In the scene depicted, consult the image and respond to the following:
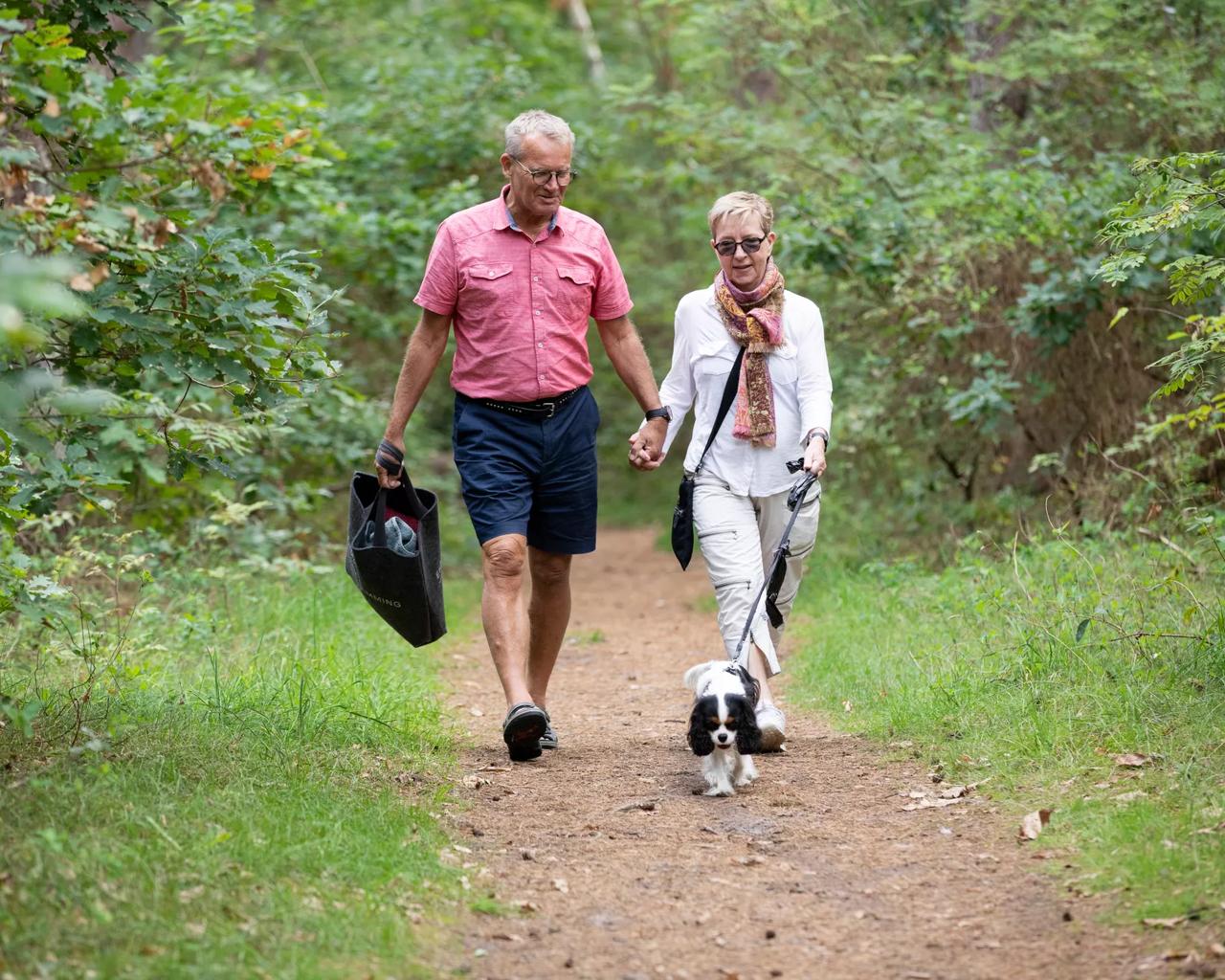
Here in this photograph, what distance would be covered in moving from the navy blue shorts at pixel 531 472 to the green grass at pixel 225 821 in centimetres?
101

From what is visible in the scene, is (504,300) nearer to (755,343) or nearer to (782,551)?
(755,343)

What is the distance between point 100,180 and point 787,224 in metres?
6.51

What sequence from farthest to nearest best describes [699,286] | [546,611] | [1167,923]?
[699,286]
[546,611]
[1167,923]

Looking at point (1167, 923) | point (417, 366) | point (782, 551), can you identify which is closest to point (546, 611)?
point (782, 551)

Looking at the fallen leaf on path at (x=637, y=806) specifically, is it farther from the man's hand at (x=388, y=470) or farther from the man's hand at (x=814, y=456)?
the man's hand at (x=388, y=470)

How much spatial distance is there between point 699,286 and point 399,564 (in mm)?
11260

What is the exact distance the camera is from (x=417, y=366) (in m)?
5.74

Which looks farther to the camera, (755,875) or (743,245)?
(743,245)

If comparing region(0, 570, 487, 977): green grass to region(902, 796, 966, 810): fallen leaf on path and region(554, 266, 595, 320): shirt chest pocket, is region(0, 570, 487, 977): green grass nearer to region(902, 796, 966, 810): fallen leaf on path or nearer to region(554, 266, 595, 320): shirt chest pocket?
region(902, 796, 966, 810): fallen leaf on path

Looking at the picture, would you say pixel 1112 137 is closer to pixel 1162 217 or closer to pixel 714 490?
pixel 1162 217

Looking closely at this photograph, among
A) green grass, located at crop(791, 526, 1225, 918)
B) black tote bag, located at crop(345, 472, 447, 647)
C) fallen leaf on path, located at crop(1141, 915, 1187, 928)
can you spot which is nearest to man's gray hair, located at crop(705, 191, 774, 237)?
black tote bag, located at crop(345, 472, 447, 647)

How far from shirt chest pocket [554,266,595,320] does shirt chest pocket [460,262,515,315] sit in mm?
215

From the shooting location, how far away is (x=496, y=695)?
7727mm

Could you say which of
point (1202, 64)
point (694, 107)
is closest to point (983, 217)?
point (1202, 64)
